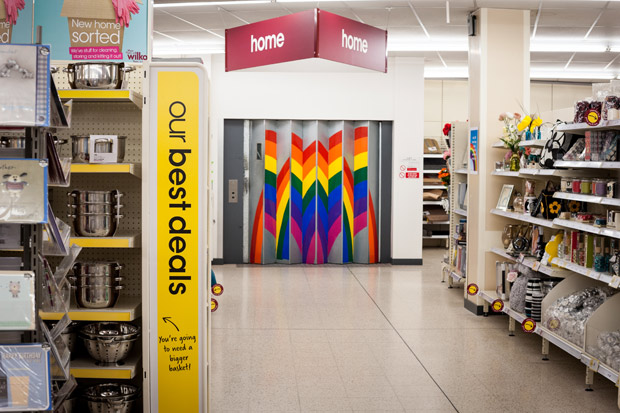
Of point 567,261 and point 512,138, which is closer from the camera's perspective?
point 567,261

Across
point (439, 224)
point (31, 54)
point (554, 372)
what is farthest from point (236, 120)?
point (31, 54)

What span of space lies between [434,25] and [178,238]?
5.59m

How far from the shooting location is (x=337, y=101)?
11.0 metres

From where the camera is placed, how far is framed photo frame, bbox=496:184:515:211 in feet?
23.2

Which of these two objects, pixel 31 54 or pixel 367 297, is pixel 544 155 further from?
pixel 31 54

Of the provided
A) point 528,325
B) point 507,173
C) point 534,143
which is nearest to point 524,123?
point 534,143

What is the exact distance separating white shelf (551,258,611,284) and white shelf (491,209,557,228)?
0.35 meters

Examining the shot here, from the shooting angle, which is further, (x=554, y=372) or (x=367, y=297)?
(x=367, y=297)

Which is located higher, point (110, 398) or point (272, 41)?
point (272, 41)

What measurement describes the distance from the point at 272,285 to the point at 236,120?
301 centimetres

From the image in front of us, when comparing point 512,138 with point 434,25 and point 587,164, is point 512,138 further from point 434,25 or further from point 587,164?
point 434,25

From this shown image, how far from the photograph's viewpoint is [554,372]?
5.47m

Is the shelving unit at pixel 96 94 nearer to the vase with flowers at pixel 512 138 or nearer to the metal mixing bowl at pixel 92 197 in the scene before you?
the metal mixing bowl at pixel 92 197

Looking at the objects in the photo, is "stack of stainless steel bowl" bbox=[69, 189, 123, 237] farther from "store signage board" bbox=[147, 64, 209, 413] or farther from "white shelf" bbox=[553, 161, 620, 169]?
"white shelf" bbox=[553, 161, 620, 169]
